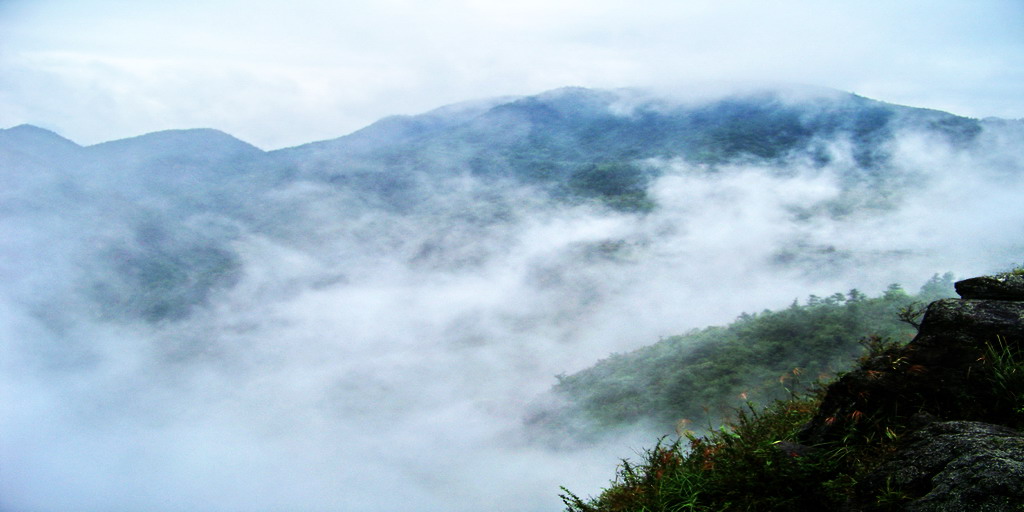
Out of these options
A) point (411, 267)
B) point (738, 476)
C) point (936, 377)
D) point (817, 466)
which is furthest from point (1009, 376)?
point (411, 267)

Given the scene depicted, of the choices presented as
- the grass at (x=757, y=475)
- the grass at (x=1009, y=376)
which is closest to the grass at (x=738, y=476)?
the grass at (x=757, y=475)

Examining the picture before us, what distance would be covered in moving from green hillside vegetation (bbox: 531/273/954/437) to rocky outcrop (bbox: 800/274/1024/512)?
11.2 m

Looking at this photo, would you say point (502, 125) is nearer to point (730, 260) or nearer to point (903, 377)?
point (730, 260)

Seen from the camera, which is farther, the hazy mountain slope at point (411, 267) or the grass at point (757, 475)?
the hazy mountain slope at point (411, 267)

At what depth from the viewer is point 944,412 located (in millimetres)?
5180

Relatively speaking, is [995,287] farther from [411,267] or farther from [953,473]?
[411,267]

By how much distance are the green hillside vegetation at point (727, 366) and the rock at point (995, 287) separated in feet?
35.2

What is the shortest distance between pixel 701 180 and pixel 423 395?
80898mm

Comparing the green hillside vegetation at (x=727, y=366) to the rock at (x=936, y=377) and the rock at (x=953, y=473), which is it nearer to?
the rock at (x=936, y=377)

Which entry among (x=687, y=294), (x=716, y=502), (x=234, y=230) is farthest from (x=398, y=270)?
(x=716, y=502)

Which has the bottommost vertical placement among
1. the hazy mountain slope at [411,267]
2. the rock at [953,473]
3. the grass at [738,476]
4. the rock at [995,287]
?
the rock at [953,473]

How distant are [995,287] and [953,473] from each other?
2700mm

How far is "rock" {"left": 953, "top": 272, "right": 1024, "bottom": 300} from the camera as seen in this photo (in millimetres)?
5730

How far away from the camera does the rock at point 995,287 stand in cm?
573
